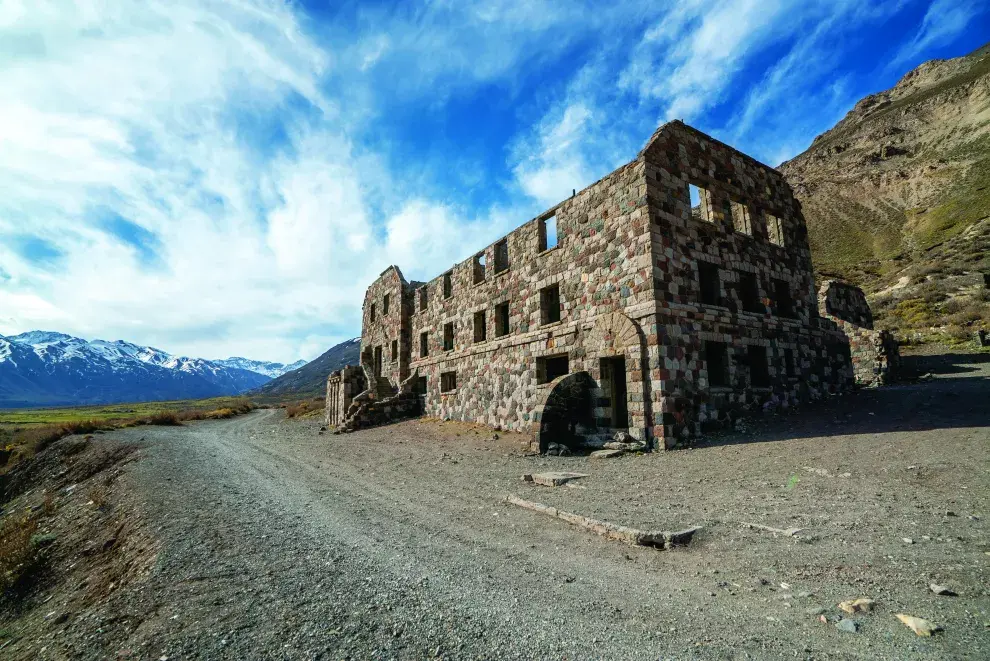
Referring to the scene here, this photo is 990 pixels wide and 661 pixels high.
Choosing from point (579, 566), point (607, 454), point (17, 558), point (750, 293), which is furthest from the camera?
point (750, 293)

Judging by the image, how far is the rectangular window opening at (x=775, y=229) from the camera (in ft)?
53.1

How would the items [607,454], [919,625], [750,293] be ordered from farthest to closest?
[750,293] < [607,454] < [919,625]

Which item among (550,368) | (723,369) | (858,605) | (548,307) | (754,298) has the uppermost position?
(548,307)

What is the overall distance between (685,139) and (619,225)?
379 centimetres

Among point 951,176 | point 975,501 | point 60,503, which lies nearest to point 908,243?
point 951,176

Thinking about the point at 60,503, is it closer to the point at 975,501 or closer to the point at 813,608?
the point at 813,608

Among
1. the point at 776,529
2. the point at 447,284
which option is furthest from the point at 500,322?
the point at 776,529

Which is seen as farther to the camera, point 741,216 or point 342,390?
point 342,390

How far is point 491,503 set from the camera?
7.40 m

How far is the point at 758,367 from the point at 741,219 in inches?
205

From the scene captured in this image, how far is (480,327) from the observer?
1964 centimetres

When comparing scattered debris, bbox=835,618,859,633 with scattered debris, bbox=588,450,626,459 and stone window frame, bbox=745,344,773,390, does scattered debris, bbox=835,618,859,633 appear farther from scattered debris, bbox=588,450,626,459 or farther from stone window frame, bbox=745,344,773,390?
stone window frame, bbox=745,344,773,390

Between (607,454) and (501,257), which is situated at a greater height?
(501,257)

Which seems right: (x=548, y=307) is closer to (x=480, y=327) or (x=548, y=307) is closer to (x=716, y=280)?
(x=480, y=327)
